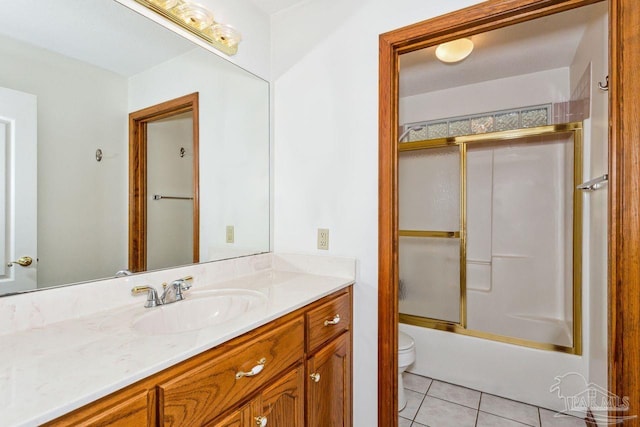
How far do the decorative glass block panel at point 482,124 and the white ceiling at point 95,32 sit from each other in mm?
2258

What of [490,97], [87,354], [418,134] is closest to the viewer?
[87,354]

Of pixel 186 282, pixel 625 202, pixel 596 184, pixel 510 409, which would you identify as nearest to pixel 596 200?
pixel 596 184

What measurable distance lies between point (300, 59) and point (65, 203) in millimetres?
1295

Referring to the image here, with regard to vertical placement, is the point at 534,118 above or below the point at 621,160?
above

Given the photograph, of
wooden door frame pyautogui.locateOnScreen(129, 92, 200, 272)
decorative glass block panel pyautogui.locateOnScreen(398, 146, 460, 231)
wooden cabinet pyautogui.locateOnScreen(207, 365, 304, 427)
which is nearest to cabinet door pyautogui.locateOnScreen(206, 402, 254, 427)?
wooden cabinet pyautogui.locateOnScreen(207, 365, 304, 427)

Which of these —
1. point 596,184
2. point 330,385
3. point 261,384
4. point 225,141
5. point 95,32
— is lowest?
point 330,385

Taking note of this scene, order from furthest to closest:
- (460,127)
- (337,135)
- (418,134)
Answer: (418,134) → (460,127) → (337,135)

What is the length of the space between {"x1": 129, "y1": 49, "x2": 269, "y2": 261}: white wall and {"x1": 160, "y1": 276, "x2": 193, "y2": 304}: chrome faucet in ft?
0.78

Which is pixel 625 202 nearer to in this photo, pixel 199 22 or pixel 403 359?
pixel 403 359

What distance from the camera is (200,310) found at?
1198 millimetres

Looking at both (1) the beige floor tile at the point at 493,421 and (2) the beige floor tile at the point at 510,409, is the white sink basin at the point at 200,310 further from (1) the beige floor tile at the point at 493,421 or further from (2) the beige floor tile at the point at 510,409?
(2) the beige floor tile at the point at 510,409

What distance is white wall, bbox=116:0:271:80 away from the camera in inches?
56.3

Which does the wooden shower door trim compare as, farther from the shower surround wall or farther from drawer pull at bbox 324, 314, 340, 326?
the shower surround wall

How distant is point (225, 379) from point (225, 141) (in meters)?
1.16
